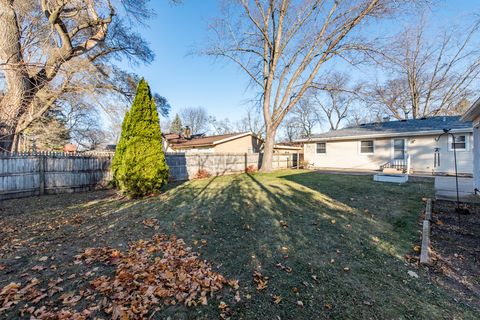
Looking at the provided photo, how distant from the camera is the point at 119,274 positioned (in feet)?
9.00

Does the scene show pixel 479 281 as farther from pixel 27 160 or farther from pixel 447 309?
pixel 27 160

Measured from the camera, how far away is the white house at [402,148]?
12219mm

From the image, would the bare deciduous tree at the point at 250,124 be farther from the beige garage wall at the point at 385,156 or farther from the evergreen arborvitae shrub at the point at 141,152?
the evergreen arborvitae shrub at the point at 141,152

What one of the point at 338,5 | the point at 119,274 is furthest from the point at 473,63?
the point at 119,274

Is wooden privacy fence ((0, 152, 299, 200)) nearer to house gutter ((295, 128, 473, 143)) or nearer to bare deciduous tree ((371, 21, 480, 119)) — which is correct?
house gutter ((295, 128, 473, 143))

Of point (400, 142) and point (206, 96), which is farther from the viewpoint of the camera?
point (206, 96)

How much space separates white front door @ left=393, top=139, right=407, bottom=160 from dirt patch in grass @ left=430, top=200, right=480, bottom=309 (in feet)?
30.9

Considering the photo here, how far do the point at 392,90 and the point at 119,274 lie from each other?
28294mm

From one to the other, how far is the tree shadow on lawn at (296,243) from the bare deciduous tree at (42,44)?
384 cm

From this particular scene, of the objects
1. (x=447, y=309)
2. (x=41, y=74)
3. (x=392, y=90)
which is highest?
(x=392, y=90)

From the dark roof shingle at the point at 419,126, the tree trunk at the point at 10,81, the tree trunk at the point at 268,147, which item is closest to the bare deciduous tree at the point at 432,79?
the dark roof shingle at the point at 419,126

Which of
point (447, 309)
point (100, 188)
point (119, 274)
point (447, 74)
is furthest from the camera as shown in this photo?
point (447, 74)

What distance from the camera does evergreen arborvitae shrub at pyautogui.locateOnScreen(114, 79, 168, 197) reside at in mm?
6841

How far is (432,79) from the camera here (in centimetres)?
2217
